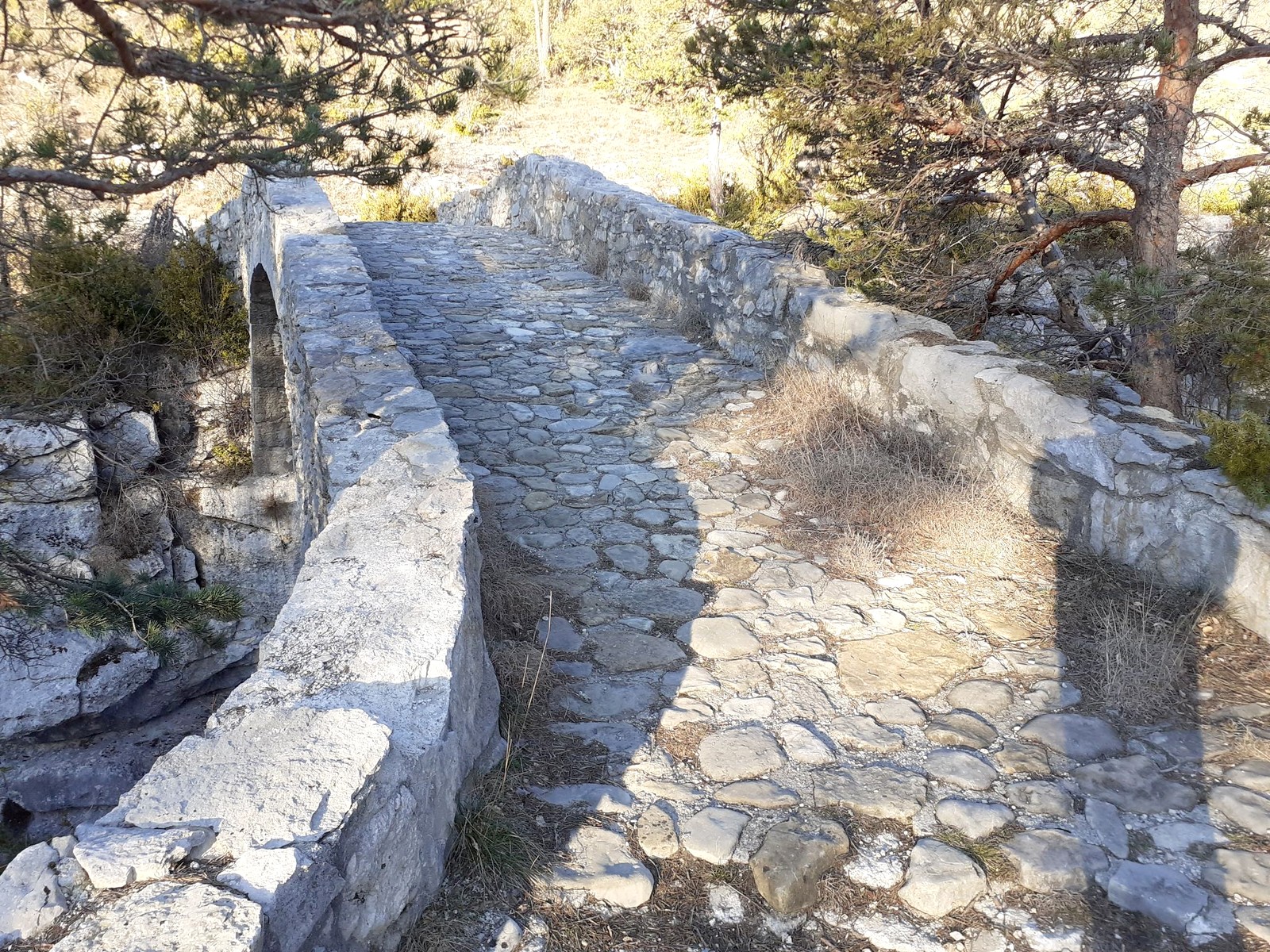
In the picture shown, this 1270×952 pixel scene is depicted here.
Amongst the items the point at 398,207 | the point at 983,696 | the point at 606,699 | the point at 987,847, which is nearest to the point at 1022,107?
the point at 983,696

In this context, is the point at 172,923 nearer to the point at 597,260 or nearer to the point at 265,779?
the point at 265,779

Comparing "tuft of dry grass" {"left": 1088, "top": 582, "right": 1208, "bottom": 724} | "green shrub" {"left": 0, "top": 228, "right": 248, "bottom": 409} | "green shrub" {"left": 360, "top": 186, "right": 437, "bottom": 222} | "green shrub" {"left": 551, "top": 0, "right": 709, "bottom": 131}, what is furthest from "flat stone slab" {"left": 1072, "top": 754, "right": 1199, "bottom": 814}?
"green shrub" {"left": 360, "top": 186, "right": 437, "bottom": 222}

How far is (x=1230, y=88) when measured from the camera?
13.7 metres

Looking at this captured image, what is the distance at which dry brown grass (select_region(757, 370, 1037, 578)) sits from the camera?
390 centimetres

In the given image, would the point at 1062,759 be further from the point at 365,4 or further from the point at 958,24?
the point at 958,24

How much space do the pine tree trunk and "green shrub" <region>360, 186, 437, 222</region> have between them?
13484 mm

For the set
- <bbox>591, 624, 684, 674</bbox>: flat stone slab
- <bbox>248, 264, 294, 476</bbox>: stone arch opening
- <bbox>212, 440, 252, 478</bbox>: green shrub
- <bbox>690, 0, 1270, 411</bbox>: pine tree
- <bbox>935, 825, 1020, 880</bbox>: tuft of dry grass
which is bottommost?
<bbox>212, 440, 252, 478</bbox>: green shrub

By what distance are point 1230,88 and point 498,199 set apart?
11.1 metres

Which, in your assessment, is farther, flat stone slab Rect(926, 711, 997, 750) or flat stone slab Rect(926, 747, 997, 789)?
flat stone slab Rect(926, 711, 997, 750)

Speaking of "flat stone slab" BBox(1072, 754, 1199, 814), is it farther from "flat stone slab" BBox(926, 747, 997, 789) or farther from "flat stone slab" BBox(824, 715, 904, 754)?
"flat stone slab" BBox(824, 715, 904, 754)

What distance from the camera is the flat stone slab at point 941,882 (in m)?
2.26

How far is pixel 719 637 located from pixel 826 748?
722 mm

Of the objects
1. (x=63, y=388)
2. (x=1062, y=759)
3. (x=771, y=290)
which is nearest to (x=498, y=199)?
(x=63, y=388)

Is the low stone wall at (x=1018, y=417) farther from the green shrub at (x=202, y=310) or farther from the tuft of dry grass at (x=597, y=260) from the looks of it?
the green shrub at (x=202, y=310)
